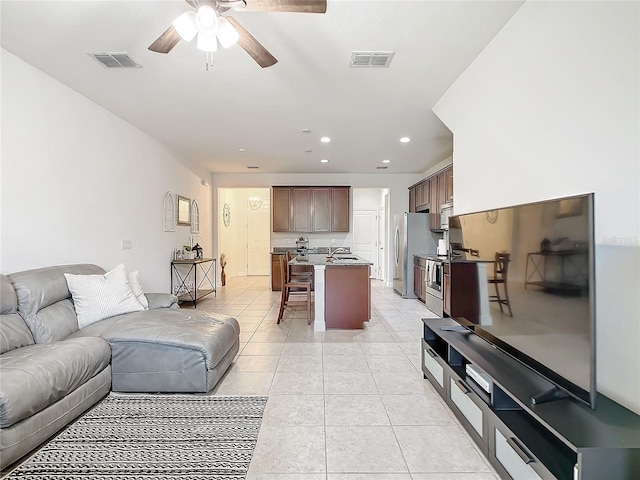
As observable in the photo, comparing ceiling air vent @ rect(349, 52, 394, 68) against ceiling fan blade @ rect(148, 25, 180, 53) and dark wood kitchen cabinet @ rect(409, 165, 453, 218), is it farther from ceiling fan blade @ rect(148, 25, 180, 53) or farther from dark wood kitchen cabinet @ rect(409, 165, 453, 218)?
dark wood kitchen cabinet @ rect(409, 165, 453, 218)

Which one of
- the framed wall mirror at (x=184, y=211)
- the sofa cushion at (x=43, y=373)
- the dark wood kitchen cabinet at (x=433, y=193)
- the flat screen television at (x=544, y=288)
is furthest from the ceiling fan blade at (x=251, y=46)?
the framed wall mirror at (x=184, y=211)

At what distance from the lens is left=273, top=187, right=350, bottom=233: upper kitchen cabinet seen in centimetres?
742

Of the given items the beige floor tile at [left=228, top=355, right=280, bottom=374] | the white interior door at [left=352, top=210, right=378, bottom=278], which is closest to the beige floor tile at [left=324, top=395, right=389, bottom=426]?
the beige floor tile at [left=228, top=355, right=280, bottom=374]

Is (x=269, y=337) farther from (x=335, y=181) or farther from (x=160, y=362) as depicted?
(x=335, y=181)

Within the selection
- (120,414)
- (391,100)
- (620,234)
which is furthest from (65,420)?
(391,100)

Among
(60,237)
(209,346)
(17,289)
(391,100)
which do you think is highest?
(391,100)

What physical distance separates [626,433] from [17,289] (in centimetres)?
361

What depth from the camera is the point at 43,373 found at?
1.83m

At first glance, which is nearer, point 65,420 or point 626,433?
point 626,433

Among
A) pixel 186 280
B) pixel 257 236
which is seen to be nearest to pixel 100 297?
pixel 186 280

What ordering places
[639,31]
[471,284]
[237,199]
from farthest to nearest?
[237,199], [471,284], [639,31]

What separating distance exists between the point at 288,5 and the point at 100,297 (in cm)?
278

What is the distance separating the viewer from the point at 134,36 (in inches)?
93.0

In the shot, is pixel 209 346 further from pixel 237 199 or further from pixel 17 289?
pixel 237 199
